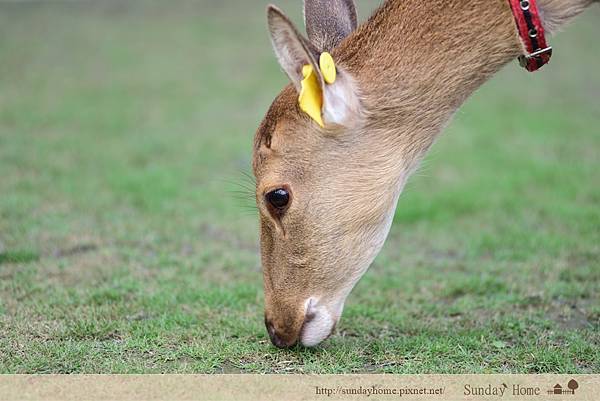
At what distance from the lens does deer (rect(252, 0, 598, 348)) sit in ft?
15.1

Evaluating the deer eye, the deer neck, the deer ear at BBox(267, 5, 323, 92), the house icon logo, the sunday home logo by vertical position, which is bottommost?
the house icon logo

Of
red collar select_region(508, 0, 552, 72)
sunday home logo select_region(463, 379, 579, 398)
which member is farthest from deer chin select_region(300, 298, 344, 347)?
red collar select_region(508, 0, 552, 72)

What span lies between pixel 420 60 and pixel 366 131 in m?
0.48

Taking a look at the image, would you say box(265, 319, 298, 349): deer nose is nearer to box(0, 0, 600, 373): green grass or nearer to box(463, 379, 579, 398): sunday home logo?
box(0, 0, 600, 373): green grass

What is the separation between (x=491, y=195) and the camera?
29.9ft

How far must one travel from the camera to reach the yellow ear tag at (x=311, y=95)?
14.2ft

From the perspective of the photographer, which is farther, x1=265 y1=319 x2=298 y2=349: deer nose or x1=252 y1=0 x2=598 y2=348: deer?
x1=265 y1=319 x2=298 y2=349: deer nose

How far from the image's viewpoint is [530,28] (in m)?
4.48

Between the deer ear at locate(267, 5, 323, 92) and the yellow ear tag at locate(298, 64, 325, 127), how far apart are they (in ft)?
0.14

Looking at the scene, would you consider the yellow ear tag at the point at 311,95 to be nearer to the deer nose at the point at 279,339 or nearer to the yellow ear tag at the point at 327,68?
the yellow ear tag at the point at 327,68

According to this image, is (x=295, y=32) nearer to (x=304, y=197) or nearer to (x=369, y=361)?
(x=304, y=197)

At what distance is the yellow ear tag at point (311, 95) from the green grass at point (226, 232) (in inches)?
47.6

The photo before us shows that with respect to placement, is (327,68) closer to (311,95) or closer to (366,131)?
(311,95)

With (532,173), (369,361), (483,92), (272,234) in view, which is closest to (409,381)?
(369,361)
